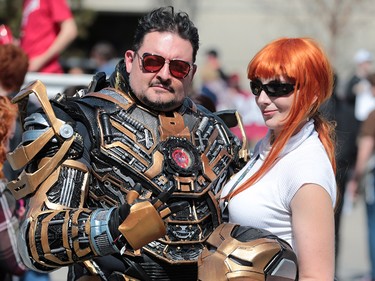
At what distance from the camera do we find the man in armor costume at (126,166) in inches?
132

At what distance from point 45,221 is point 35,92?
52 centimetres

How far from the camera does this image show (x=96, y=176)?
3.61 meters

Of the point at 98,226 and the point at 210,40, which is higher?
the point at 98,226

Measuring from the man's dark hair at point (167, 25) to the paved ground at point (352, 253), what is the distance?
4366mm

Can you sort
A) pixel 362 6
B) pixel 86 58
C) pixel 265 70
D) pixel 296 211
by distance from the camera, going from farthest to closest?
pixel 86 58 → pixel 362 6 → pixel 265 70 → pixel 296 211

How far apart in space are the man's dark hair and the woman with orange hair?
417 mm

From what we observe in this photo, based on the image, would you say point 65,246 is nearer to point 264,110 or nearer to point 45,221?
point 45,221

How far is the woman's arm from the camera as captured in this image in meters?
3.15

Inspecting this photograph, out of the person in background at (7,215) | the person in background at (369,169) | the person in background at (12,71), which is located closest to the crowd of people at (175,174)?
the person in background at (7,215)

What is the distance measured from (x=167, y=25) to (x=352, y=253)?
6185mm

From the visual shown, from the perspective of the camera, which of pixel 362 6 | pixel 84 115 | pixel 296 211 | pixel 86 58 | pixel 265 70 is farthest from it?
pixel 86 58

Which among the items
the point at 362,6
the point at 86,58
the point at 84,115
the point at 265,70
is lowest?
the point at 86,58

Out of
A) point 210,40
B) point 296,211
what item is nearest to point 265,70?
point 296,211

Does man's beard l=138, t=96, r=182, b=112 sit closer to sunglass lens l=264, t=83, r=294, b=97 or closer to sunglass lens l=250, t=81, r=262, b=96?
sunglass lens l=250, t=81, r=262, b=96
